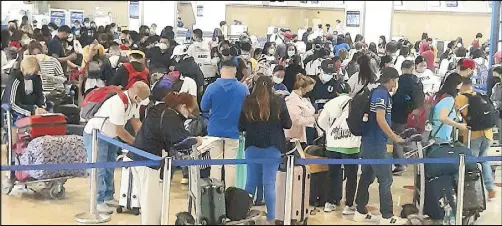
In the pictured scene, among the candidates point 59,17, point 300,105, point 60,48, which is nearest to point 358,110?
point 300,105

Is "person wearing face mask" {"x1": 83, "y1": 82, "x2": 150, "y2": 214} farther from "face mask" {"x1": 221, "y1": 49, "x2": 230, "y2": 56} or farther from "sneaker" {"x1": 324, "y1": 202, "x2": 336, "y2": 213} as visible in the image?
"face mask" {"x1": 221, "y1": 49, "x2": 230, "y2": 56}

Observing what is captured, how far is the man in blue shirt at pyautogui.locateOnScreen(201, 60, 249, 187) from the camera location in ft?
18.0

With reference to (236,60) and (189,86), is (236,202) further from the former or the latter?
(236,60)

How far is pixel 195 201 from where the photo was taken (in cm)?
500

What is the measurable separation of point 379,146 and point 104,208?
2.17m

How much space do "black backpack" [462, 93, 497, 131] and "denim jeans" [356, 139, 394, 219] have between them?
0.95m

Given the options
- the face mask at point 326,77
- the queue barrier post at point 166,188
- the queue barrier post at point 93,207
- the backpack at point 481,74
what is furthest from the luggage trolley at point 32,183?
the backpack at point 481,74

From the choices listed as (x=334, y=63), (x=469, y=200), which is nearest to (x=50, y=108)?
(x=334, y=63)

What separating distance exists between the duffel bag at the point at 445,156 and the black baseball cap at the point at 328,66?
1.82 metres

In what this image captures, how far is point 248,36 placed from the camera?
9.23 meters

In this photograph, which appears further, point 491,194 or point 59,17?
point 59,17

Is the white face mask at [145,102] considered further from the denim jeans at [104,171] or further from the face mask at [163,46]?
the face mask at [163,46]

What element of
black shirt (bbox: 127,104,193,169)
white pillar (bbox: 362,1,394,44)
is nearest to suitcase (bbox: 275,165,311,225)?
black shirt (bbox: 127,104,193,169)

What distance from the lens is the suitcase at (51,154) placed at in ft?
19.1
